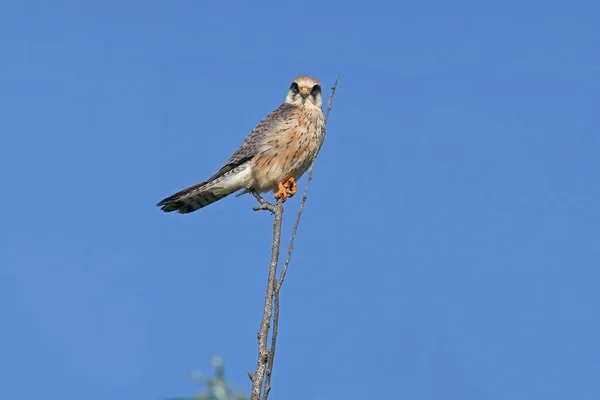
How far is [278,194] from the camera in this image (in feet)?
19.0

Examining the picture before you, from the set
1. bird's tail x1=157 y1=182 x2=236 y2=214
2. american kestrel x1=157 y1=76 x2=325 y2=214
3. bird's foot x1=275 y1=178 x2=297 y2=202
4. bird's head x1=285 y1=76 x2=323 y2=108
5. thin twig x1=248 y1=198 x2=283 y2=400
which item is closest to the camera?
thin twig x1=248 y1=198 x2=283 y2=400

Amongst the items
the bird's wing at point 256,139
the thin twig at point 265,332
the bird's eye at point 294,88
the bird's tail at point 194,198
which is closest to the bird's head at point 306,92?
the bird's eye at point 294,88

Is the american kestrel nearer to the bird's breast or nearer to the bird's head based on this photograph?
the bird's breast

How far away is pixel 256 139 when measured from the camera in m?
6.18

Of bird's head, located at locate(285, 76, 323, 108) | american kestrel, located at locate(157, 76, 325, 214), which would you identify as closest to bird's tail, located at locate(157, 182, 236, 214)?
american kestrel, located at locate(157, 76, 325, 214)

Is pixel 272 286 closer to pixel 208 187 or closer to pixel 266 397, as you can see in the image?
pixel 266 397

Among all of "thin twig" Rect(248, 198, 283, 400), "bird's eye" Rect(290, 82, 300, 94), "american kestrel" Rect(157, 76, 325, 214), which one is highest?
"bird's eye" Rect(290, 82, 300, 94)

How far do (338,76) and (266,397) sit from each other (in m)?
1.60

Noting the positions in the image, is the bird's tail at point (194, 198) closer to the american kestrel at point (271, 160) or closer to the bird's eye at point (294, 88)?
the american kestrel at point (271, 160)

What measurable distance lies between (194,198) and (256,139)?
717 mm

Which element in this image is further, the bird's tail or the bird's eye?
the bird's eye

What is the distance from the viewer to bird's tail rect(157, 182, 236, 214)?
566 cm

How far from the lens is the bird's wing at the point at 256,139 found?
240 inches

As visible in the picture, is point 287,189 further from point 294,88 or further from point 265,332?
point 265,332
